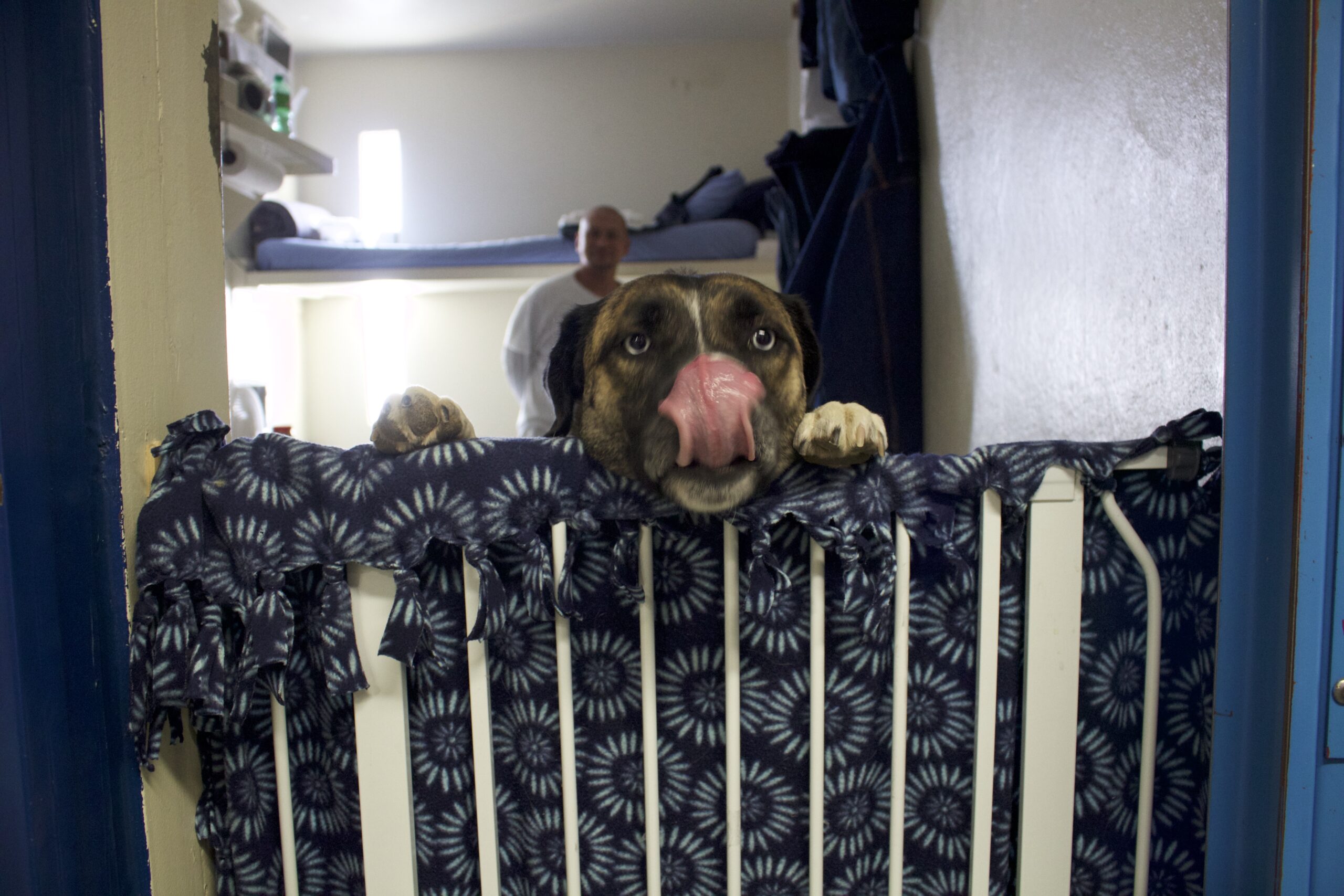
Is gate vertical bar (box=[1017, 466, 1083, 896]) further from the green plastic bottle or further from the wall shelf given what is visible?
the green plastic bottle

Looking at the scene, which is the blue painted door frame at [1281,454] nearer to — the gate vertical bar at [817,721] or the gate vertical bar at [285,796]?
the gate vertical bar at [817,721]

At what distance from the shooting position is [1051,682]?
0.77m

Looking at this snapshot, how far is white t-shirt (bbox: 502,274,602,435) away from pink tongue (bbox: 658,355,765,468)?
1891 millimetres

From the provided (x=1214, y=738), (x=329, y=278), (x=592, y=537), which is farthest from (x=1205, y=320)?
(x=329, y=278)

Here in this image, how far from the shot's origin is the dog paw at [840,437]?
73 cm

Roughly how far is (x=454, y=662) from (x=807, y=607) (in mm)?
346

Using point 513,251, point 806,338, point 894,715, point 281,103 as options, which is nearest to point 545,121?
point 513,251

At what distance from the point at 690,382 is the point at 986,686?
1.33ft

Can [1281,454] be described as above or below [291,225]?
below

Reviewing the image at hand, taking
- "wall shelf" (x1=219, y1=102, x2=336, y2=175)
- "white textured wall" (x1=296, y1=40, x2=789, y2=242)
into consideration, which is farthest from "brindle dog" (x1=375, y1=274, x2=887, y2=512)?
"white textured wall" (x1=296, y1=40, x2=789, y2=242)

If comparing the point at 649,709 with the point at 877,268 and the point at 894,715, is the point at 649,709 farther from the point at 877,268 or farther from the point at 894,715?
the point at 877,268

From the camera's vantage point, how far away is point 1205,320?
2.77 feet

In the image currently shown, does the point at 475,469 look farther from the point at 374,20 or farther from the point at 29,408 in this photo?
the point at 374,20

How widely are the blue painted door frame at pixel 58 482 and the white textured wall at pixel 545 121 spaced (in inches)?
140
